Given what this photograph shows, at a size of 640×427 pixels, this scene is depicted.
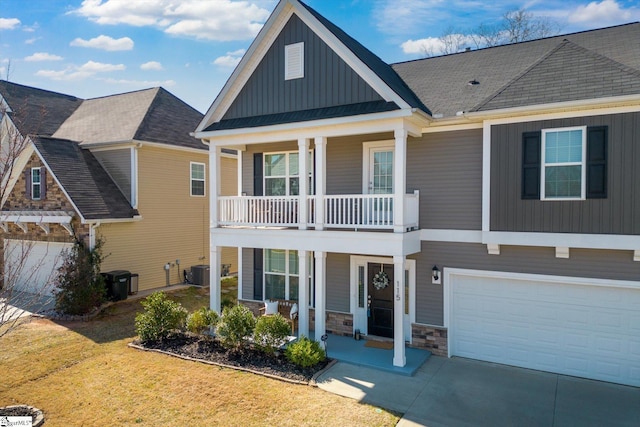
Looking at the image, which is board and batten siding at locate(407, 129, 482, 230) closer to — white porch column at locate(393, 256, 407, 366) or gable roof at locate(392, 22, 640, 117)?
gable roof at locate(392, 22, 640, 117)

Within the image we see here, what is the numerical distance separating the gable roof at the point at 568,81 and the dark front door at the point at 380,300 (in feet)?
16.2

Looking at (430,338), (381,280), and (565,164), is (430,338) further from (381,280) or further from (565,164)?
(565,164)

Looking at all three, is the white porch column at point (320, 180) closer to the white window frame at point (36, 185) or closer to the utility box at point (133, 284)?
the utility box at point (133, 284)

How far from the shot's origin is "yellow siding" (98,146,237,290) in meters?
16.5

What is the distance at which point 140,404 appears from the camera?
790 centimetres

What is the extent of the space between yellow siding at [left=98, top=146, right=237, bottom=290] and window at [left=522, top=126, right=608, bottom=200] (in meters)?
14.3

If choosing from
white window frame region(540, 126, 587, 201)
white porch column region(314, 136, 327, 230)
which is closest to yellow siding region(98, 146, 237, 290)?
white porch column region(314, 136, 327, 230)

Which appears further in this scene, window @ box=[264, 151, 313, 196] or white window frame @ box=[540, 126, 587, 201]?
window @ box=[264, 151, 313, 196]

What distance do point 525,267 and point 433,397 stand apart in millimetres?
3787

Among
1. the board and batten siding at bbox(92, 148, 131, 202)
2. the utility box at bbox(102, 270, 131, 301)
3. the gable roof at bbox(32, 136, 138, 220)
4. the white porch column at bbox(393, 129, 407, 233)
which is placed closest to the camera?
the white porch column at bbox(393, 129, 407, 233)

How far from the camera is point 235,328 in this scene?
10.4 metres

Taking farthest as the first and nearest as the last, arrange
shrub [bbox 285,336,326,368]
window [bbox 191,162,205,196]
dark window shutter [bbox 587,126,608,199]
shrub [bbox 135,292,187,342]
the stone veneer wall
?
window [bbox 191,162,205,196] < shrub [bbox 135,292,187,342] < the stone veneer wall < shrub [bbox 285,336,326,368] < dark window shutter [bbox 587,126,608,199]

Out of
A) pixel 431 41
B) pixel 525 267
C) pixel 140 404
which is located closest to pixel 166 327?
pixel 140 404

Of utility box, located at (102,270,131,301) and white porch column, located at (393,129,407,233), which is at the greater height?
white porch column, located at (393,129,407,233)
